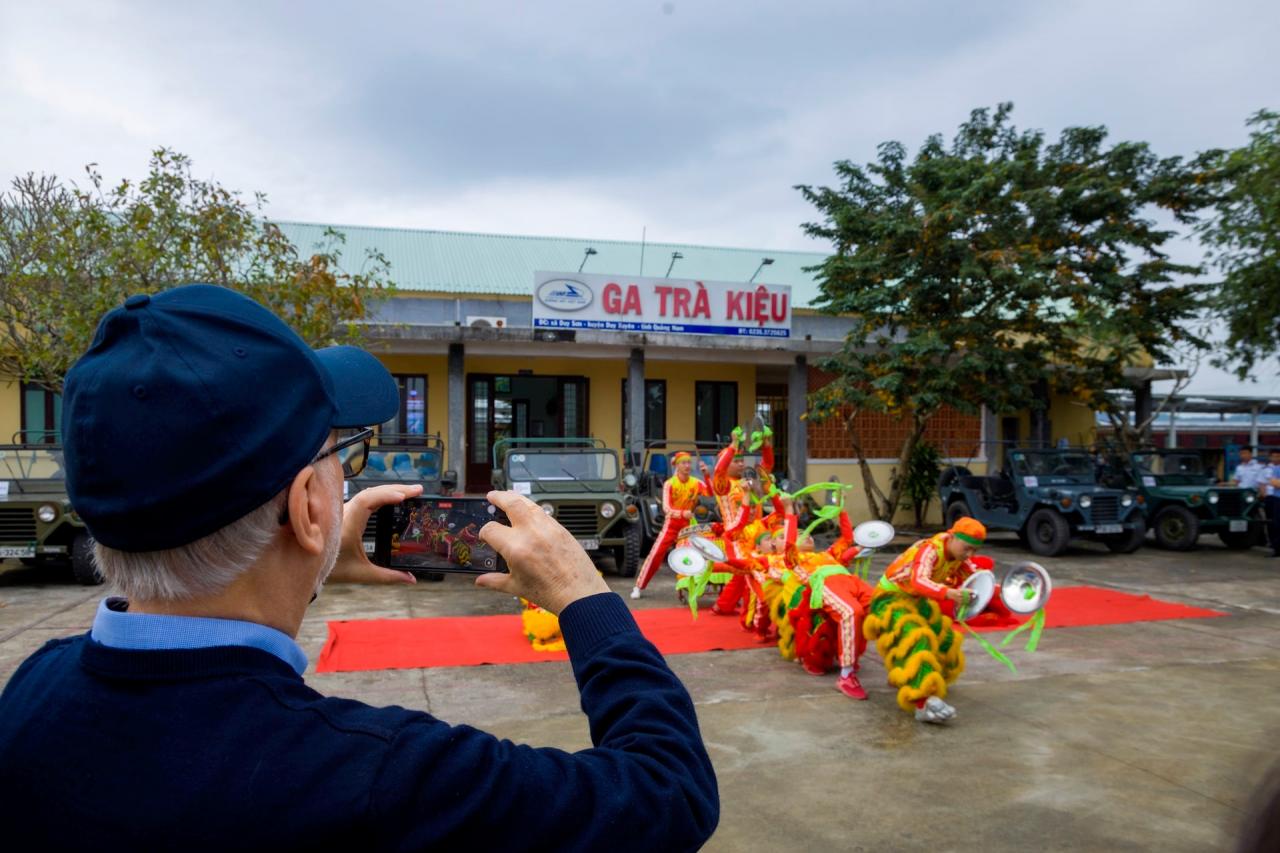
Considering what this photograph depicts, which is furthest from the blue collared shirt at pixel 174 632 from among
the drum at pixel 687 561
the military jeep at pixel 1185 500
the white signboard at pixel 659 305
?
the military jeep at pixel 1185 500

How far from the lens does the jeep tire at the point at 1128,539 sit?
12992 mm

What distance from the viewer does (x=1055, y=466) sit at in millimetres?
13648

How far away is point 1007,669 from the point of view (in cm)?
668

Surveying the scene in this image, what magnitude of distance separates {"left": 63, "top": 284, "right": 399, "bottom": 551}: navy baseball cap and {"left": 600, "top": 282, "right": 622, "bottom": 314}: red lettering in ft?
46.2

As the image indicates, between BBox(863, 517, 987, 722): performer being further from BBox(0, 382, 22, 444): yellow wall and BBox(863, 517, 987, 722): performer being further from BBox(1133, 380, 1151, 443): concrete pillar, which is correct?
BBox(0, 382, 22, 444): yellow wall

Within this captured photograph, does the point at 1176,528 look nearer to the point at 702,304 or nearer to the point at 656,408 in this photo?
the point at 702,304

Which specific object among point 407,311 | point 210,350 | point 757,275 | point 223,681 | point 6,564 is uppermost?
point 757,275

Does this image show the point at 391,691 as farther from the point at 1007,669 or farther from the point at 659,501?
the point at 659,501

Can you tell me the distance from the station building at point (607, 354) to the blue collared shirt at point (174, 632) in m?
12.5

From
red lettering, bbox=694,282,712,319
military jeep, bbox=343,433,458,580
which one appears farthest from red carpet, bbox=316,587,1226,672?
red lettering, bbox=694,282,712,319

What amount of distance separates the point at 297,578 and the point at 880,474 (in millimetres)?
17634

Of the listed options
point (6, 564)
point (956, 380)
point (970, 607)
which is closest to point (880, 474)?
point (956, 380)

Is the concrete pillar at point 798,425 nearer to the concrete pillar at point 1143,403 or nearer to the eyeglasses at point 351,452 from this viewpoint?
the concrete pillar at point 1143,403

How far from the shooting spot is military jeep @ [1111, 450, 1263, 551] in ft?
43.9
